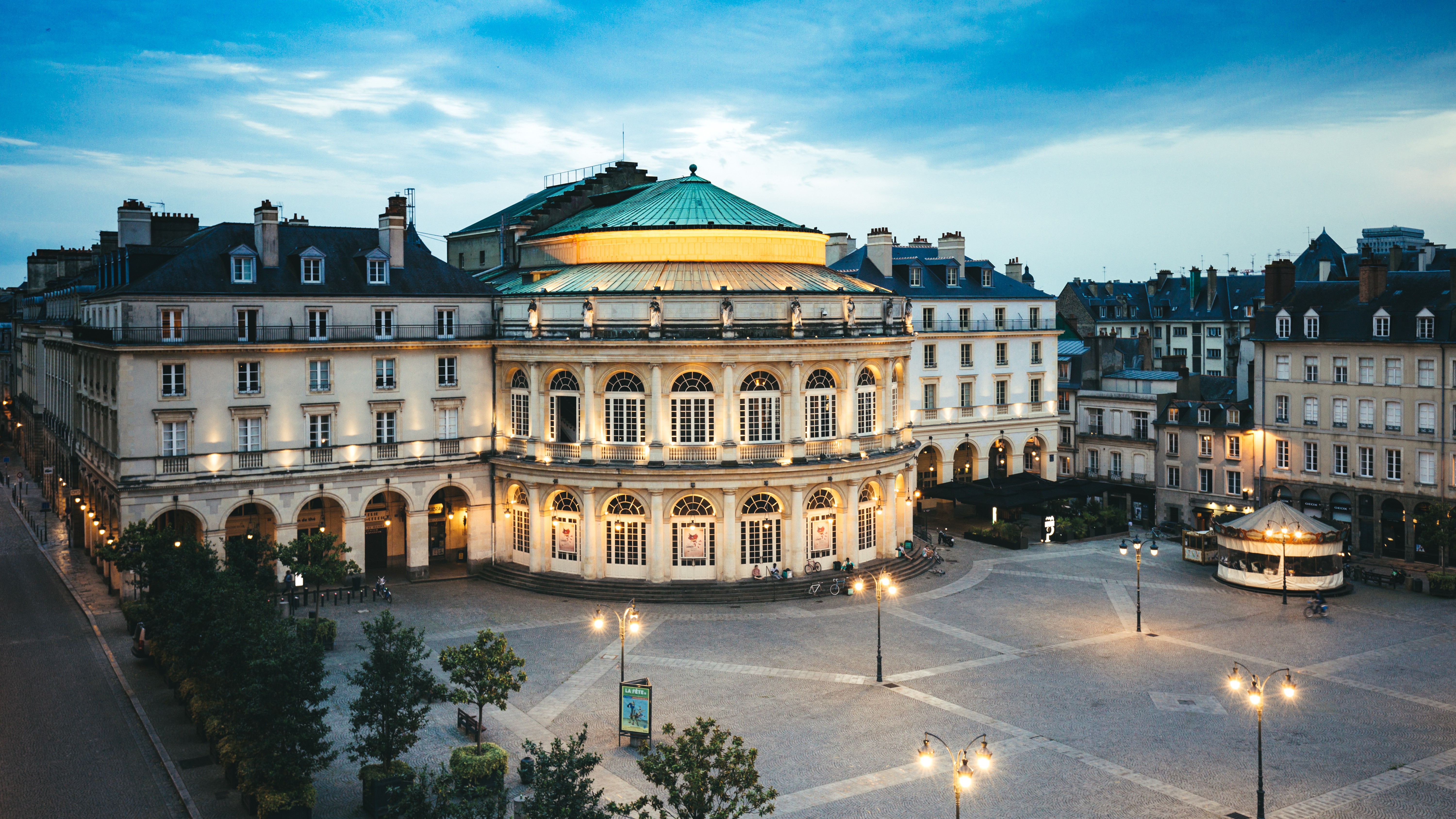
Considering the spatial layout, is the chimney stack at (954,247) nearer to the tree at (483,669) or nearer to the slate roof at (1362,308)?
the slate roof at (1362,308)

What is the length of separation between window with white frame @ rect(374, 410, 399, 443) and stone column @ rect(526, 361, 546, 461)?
23.9 feet

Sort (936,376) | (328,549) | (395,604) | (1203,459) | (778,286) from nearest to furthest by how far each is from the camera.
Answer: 1. (328,549)
2. (395,604)
3. (778,286)
4. (1203,459)
5. (936,376)

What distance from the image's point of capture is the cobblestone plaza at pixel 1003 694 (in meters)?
33.8

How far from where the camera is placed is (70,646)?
5003 cm

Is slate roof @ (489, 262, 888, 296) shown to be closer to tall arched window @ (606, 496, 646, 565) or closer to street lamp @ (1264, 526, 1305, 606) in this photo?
tall arched window @ (606, 496, 646, 565)

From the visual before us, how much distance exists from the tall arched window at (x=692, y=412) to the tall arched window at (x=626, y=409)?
164 cm

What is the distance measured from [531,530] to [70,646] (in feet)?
73.1

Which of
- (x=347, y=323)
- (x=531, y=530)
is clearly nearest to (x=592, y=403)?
(x=531, y=530)

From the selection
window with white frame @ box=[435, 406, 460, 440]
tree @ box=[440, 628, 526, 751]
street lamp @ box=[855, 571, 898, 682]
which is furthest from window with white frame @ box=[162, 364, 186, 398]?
street lamp @ box=[855, 571, 898, 682]

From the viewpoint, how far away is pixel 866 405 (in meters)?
64.3

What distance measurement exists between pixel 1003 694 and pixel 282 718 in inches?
1003

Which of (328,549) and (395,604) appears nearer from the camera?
(328,549)

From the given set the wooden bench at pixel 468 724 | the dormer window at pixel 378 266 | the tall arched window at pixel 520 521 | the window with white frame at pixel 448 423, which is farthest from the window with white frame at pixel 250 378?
the wooden bench at pixel 468 724

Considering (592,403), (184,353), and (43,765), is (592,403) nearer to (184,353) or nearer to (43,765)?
(184,353)
